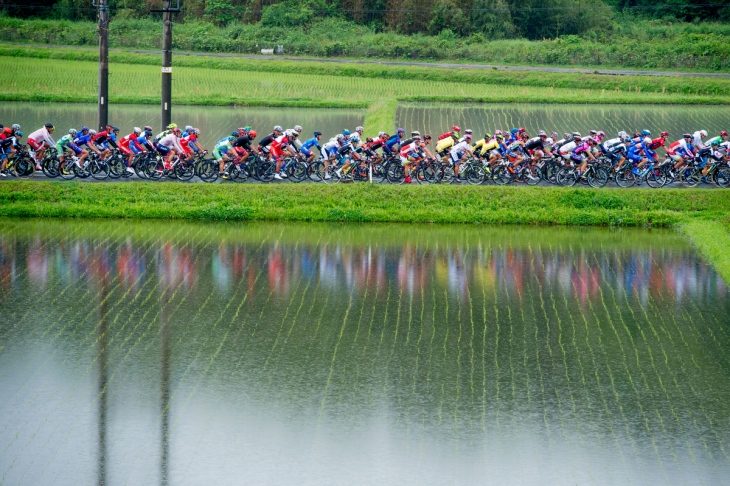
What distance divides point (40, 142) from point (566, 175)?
12785mm

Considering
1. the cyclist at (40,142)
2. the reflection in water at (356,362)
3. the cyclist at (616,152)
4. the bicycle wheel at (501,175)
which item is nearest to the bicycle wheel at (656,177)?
the cyclist at (616,152)

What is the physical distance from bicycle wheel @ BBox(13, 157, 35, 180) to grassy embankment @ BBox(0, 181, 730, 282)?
168 centimetres

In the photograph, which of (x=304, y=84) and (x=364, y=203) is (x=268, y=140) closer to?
(x=364, y=203)

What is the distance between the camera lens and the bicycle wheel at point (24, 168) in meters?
25.0

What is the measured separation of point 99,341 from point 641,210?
561 inches

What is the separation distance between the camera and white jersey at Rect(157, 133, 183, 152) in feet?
82.1

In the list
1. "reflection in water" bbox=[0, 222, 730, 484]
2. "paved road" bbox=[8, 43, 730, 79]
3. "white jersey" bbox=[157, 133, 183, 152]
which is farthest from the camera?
"paved road" bbox=[8, 43, 730, 79]

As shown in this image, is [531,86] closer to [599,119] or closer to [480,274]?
[599,119]

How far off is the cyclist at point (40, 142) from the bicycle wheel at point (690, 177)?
1548 centimetres

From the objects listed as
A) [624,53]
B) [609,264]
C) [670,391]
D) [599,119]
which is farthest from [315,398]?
[624,53]

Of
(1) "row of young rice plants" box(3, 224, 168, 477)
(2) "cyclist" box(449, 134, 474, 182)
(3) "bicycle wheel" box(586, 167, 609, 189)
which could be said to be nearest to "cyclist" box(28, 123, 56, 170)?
(1) "row of young rice plants" box(3, 224, 168, 477)

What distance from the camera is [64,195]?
23.3 m

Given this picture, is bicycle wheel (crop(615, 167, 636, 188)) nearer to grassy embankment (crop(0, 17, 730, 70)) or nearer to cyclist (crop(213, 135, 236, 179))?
cyclist (crop(213, 135, 236, 179))

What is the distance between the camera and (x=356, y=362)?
41.8ft
